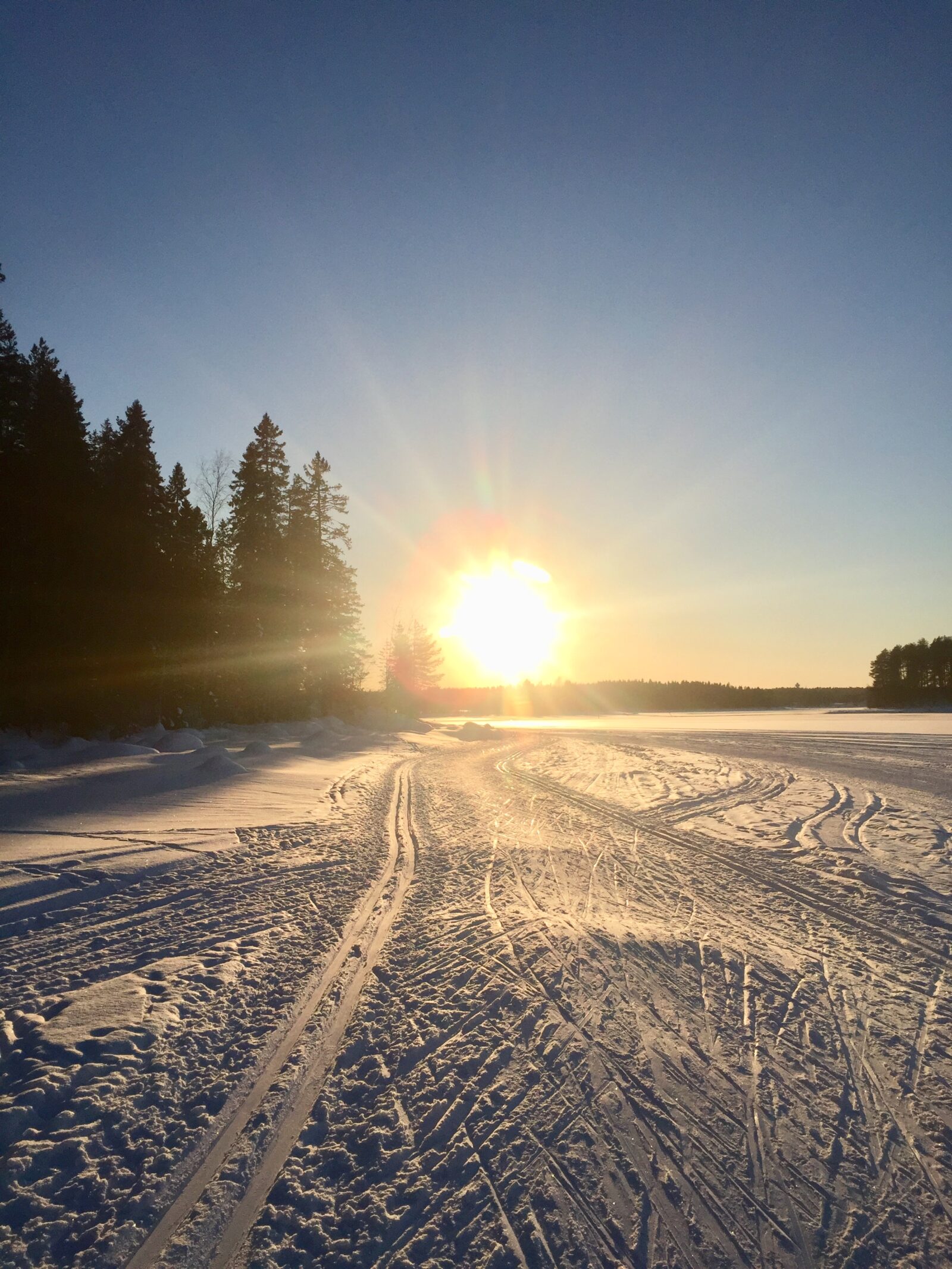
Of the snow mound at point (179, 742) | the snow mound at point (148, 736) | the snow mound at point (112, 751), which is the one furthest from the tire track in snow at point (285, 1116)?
the snow mound at point (148, 736)

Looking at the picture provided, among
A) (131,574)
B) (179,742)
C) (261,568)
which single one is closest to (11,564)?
(131,574)

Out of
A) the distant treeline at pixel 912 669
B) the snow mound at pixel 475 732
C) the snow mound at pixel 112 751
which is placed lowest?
the snow mound at pixel 475 732

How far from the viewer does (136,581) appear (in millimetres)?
21984

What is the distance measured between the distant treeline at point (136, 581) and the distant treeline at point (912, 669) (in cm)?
6889

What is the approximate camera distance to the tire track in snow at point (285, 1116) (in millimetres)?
2471

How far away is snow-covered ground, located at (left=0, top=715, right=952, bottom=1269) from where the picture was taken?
2.53 metres

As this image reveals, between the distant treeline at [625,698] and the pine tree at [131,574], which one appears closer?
the pine tree at [131,574]

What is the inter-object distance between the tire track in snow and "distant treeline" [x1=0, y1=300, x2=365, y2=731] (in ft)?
59.2

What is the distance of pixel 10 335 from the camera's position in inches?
810

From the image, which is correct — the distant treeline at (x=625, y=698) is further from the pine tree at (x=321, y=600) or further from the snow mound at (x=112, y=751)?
the snow mound at (x=112, y=751)

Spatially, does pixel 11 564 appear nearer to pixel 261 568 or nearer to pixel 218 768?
pixel 218 768

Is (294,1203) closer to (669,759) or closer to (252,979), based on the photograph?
(252,979)

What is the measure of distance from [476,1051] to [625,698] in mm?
89543

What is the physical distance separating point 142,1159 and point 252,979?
1804 mm
